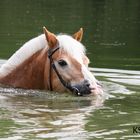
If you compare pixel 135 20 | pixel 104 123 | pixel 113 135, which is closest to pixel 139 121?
pixel 104 123

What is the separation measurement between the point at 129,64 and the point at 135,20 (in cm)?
1979

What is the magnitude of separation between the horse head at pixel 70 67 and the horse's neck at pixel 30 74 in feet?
0.90

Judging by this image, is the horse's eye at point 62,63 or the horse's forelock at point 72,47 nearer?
the horse's forelock at point 72,47

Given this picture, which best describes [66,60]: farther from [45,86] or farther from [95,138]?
[95,138]

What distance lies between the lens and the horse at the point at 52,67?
10633 mm

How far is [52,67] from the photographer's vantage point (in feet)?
36.1

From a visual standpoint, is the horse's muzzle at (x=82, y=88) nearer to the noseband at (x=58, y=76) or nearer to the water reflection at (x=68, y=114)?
the noseband at (x=58, y=76)

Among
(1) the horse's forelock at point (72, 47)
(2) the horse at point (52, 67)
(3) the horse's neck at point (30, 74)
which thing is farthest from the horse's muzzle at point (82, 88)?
(3) the horse's neck at point (30, 74)

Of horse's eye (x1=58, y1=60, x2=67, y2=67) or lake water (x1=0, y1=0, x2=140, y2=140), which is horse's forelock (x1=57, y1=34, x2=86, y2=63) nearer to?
horse's eye (x1=58, y1=60, x2=67, y2=67)

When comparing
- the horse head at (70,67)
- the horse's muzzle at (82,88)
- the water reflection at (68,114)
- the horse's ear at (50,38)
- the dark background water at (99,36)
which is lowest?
the dark background water at (99,36)

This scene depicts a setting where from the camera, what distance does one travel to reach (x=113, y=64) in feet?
56.8

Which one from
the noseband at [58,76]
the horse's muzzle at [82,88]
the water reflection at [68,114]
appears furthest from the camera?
the noseband at [58,76]

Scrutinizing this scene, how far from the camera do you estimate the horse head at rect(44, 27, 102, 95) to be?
10.5 metres

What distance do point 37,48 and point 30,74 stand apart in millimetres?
501
